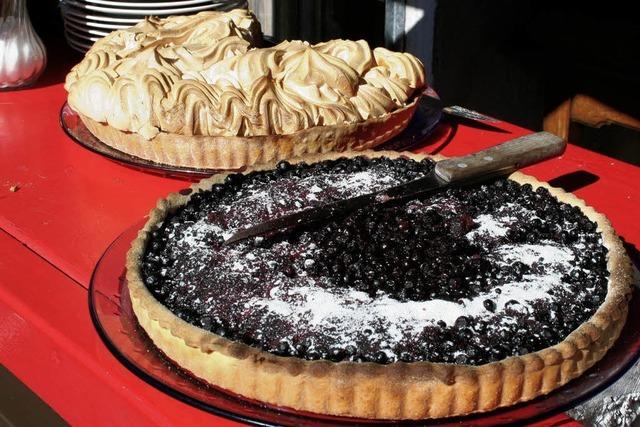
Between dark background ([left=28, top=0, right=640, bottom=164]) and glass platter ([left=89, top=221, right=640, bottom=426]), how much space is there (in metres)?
1.81

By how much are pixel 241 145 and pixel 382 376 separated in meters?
0.87

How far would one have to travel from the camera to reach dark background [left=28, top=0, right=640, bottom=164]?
321 centimetres

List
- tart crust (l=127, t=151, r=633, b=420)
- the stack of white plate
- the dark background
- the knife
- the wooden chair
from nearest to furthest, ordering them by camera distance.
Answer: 1. tart crust (l=127, t=151, r=633, b=420)
2. the knife
3. the stack of white plate
4. the dark background
5. the wooden chair

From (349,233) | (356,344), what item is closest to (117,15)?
(349,233)

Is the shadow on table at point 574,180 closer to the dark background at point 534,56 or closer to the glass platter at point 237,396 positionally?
the glass platter at point 237,396

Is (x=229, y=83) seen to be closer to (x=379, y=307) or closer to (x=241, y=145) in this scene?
(x=241, y=145)

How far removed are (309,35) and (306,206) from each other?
3076mm

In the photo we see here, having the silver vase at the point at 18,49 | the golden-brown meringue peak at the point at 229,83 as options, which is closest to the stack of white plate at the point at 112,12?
the silver vase at the point at 18,49

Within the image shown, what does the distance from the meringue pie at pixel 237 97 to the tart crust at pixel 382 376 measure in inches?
28.3

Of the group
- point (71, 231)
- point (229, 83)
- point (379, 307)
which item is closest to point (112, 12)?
point (229, 83)

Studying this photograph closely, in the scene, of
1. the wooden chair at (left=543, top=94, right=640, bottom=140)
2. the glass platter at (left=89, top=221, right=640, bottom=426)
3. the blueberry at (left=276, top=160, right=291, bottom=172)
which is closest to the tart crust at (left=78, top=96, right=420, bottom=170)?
the blueberry at (left=276, top=160, right=291, bottom=172)

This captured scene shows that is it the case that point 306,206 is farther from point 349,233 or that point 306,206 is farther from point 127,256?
point 127,256

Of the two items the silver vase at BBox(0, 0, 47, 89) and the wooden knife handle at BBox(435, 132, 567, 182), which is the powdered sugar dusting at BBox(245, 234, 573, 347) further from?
the silver vase at BBox(0, 0, 47, 89)

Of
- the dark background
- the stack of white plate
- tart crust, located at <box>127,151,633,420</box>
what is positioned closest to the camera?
tart crust, located at <box>127,151,633,420</box>
